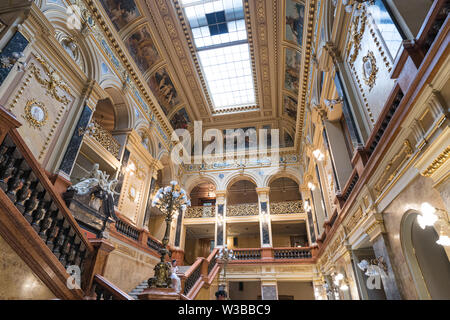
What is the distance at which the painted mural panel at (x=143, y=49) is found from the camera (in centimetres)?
999

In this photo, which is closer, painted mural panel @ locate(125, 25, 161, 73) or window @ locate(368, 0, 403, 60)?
window @ locate(368, 0, 403, 60)

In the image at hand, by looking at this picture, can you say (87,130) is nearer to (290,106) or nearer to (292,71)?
(292,71)

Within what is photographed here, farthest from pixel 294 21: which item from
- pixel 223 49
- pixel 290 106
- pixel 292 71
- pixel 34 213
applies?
pixel 34 213

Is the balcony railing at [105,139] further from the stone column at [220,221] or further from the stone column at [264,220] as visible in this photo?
the stone column at [264,220]

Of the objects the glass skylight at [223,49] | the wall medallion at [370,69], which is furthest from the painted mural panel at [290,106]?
the wall medallion at [370,69]

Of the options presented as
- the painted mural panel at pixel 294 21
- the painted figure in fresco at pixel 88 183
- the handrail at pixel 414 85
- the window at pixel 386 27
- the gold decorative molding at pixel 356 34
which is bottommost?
the handrail at pixel 414 85

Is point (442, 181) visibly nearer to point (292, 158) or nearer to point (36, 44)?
point (36, 44)

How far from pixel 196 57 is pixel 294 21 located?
4.63m

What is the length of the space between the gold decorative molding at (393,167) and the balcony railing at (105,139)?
7.92 m

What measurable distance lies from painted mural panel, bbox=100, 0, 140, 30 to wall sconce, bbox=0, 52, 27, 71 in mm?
4416

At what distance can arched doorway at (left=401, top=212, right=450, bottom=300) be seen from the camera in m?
3.24

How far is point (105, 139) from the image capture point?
8.84 m

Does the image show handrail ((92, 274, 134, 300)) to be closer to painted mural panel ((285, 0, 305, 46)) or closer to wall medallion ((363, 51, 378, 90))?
wall medallion ((363, 51, 378, 90))

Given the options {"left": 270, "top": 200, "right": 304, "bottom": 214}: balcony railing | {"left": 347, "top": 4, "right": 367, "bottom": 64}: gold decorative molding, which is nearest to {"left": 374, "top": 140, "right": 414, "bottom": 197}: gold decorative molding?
{"left": 347, "top": 4, "right": 367, "bottom": 64}: gold decorative molding
